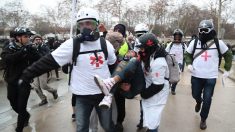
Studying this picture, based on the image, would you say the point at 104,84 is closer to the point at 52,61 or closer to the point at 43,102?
the point at 52,61

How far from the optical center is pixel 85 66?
147 inches

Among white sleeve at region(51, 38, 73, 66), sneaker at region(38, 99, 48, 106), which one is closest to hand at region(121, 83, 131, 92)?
white sleeve at region(51, 38, 73, 66)

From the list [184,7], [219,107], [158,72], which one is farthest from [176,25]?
[158,72]

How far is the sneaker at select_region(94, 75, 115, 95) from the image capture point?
3.56 m

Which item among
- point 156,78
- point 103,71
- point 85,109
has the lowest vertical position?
point 85,109

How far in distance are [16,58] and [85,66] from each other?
6.29 feet

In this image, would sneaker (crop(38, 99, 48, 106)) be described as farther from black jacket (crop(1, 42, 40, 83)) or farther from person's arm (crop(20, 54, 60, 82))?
person's arm (crop(20, 54, 60, 82))

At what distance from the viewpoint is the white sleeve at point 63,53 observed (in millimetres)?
3641

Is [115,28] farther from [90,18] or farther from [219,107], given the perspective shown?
[219,107]

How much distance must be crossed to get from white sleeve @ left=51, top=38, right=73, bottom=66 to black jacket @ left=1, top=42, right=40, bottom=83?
1756 mm

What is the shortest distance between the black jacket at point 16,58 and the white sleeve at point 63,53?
1.76 m

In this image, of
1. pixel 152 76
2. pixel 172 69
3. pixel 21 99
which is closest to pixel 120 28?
pixel 172 69

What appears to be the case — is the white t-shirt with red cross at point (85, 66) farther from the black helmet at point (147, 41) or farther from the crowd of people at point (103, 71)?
the black helmet at point (147, 41)

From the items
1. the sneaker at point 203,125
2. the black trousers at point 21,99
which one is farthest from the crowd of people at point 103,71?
the sneaker at point 203,125
